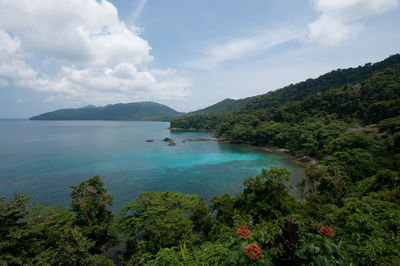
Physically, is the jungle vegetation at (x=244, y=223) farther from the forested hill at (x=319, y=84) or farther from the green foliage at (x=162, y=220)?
the forested hill at (x=319, y=84)

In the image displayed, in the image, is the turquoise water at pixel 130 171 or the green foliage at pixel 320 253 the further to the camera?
the turquoise water at pixel 130 171

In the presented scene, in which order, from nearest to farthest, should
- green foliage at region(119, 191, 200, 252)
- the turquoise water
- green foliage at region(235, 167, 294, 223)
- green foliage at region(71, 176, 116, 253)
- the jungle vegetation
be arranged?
the jungle vegetation → green foliage at region(119, 191, 200, 252) → green foliage at region(71, 176, 116, 253) → green foliage at region(235, 167, 294, 223) → the turquoise water

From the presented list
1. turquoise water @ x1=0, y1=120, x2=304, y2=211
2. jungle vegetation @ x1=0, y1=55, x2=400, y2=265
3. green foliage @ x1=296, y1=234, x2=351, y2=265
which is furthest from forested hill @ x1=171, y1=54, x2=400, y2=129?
green foliage @ x1=296, y1=234, x2=351, y2=265

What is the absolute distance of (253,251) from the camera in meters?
2.45

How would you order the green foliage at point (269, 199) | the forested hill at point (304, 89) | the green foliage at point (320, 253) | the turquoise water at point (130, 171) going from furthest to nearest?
the forested hill at point (304, 89)
the turquoise water at point (130, 171)
the green foliage at point (269, 199)
the green foliage at point (320, 253)

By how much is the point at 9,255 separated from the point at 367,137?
33.1 meters

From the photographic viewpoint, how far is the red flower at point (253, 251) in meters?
2.40

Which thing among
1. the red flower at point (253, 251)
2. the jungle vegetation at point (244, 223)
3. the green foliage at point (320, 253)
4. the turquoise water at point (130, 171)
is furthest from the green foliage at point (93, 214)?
the green foliage at point (320, 253)

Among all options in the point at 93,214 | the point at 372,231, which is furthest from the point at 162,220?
the point at 372,231

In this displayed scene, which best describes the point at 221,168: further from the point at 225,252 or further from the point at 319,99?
the point at 319,99

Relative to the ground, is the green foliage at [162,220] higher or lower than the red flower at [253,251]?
lower

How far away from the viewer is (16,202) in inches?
311

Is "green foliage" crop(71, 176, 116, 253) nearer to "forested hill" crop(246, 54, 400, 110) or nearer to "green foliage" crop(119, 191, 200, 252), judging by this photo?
"green foliage" crop(119, 191, 200, 252)

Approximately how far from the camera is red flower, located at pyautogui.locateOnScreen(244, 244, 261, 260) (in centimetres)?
240
